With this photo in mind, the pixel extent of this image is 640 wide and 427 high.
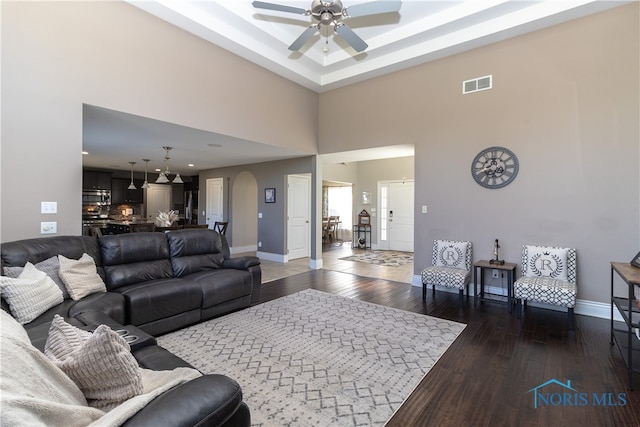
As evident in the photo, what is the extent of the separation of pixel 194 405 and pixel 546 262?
14.4 ft

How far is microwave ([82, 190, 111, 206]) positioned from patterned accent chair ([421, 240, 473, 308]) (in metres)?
9.81

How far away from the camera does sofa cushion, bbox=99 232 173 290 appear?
10.5 ft

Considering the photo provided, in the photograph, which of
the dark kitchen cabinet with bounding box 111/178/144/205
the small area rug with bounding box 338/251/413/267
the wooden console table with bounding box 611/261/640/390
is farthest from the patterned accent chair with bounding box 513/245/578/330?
the dark kitchen cabinet with bounding box 111/178/144/205

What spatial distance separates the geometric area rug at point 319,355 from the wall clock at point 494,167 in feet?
7.32

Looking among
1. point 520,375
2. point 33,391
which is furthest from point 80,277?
point 520,375

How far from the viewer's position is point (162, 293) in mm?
3000

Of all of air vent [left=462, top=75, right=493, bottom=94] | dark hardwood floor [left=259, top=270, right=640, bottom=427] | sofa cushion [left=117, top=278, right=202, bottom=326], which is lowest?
dark hardwood floor [left=259, top=270, right=640, bottom=427]

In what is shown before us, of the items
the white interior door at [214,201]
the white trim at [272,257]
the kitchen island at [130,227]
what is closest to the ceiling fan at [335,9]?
the white trim at [272,257]

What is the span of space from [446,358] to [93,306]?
120 inches

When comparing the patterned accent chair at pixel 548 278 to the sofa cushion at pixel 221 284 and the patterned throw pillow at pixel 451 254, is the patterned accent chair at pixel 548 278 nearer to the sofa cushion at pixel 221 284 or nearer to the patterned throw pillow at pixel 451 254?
the patterned throw pillow at pixel 451 254

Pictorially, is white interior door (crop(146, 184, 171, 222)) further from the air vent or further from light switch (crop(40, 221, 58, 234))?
the air vent

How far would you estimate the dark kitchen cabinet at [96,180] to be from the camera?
9.20 metres

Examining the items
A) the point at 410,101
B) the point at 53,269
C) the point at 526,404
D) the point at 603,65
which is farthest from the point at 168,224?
the point at 603,65

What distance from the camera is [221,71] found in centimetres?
460
